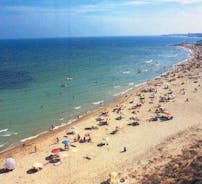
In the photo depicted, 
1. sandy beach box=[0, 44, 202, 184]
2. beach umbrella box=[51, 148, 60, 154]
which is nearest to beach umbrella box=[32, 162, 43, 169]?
sandy beach box=[0, 44, 202, 184]

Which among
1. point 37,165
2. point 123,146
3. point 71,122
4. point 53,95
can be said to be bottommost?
point 71,122

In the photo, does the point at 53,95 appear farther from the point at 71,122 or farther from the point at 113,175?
the point at 113,175

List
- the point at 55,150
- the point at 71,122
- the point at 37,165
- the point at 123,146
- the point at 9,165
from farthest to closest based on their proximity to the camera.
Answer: the point at 71,122, the point at 123,146, the point at 55,150, the point at 9,165, the point at 37,165

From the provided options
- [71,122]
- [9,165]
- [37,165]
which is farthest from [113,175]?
[71,122]

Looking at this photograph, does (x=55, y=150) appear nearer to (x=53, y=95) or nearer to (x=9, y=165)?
(x=9, y=165)

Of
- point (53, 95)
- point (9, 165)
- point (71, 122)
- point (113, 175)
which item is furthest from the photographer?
point (53, 95)

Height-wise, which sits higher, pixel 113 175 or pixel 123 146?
pixel 113 175

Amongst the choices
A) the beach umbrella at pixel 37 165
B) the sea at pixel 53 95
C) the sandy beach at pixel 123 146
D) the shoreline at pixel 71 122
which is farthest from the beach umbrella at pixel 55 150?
the sea at pixel 53 95

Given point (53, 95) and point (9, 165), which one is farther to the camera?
point (53, 95)

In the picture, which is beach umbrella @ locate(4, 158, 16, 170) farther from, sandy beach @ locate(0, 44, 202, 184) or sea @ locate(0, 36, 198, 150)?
sea @ locate(0, 36, 198, 150)

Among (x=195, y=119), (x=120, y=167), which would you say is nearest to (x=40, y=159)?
(x=120, y=167)
